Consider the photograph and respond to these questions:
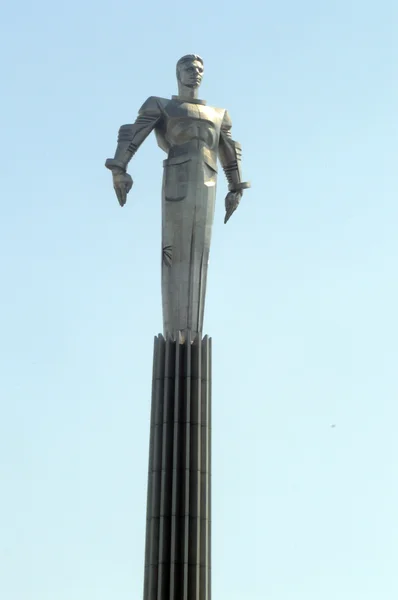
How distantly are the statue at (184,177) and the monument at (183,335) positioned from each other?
26 millimetres

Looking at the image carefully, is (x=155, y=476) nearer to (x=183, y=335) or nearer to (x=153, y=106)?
(x=183, y=335)

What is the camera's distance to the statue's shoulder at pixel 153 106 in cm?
2634

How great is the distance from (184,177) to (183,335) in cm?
437

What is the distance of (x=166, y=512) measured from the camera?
22.2 metres

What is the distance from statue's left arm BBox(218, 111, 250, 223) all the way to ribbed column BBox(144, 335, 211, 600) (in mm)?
4822

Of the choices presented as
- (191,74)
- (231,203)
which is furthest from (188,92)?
(231,203)

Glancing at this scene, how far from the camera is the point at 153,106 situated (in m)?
26.4

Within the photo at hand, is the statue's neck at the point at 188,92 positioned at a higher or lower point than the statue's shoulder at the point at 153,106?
higher

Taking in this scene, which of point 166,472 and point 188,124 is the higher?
point 188,124

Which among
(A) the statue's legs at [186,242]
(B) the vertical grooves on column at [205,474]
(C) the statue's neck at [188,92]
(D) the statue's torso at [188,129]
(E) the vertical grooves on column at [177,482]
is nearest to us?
(E) the vertical grooves on column at [177,482]

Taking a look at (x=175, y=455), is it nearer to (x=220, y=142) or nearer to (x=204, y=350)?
(x=204, y=350)

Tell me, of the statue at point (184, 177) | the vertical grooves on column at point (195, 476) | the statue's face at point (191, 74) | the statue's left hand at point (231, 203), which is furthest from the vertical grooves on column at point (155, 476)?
the statue's face at point (191, 74)

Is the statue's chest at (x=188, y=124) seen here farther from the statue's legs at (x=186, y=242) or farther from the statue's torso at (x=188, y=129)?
the statue's legs at (x=186, y=242)

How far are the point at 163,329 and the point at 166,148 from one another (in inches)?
202
